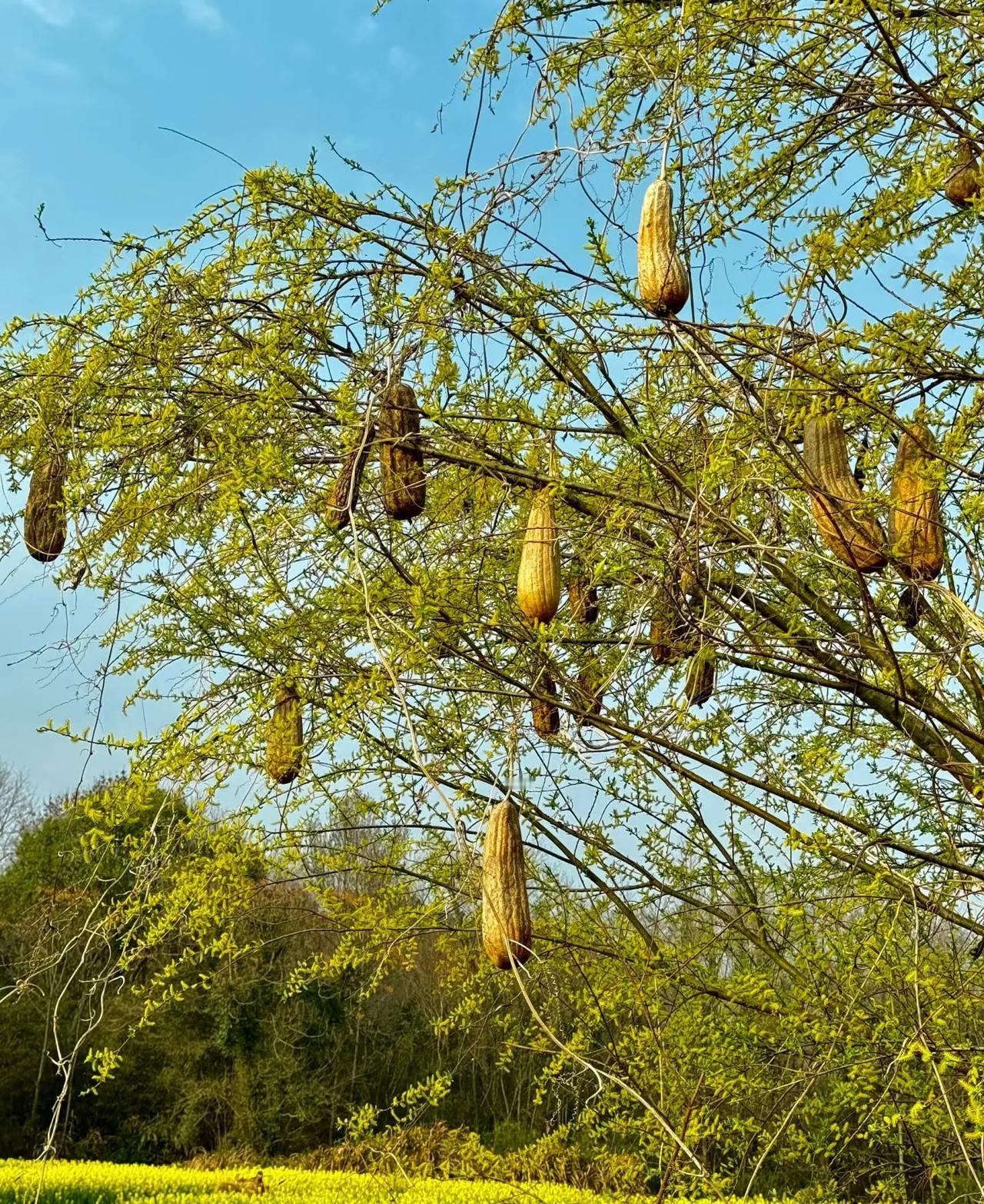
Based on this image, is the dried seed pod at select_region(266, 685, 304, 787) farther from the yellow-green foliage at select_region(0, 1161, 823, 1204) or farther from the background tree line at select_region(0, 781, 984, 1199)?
the yellow-green foliage at select_region(0, 1161, 823, 1204)

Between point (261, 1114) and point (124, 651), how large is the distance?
12973mm

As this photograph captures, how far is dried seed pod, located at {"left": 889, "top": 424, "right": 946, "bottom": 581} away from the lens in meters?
2.67

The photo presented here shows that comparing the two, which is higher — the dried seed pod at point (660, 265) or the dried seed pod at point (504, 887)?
the dried seed pod at point (660, 265)

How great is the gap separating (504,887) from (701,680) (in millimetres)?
1413

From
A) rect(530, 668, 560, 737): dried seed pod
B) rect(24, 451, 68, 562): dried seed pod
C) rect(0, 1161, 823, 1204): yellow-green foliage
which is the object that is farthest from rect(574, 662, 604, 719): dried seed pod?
rect(0, 1161, 823, 1204): yellow-green foliage

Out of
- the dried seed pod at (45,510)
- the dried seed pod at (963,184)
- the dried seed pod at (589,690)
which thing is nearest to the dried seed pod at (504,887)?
the dried seed pod at (589,690)

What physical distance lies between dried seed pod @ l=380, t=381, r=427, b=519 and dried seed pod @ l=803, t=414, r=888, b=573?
105 centimetres

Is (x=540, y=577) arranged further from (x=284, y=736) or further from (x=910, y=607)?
Result: (x=284, y=736)

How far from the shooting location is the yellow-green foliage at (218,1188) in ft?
26.6

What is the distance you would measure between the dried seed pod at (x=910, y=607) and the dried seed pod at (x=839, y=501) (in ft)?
1.56

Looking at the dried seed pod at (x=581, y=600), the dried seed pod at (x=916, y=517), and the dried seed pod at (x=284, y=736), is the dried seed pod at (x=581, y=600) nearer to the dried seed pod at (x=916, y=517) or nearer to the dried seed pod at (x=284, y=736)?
the dried seed pod at (x=284, y=736)

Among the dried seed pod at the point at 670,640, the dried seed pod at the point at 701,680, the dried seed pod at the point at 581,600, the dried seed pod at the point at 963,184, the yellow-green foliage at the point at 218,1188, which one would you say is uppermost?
the dried seed pod at the point at 963,184

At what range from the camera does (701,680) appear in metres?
3.50

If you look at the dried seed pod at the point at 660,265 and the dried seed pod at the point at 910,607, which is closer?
the dried seed pod at the point at 660,265
